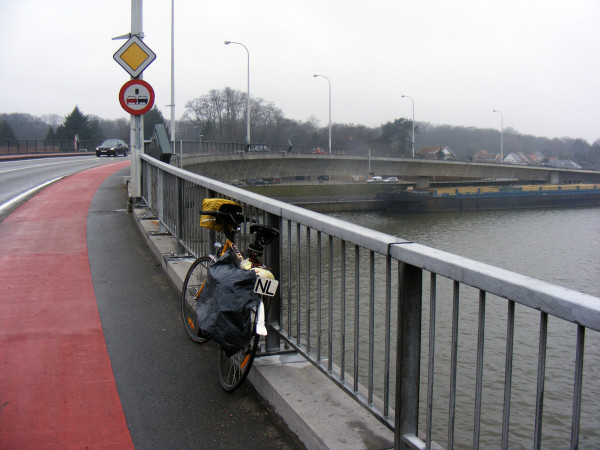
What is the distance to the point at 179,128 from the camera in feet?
293

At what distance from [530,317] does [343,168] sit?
4478cm

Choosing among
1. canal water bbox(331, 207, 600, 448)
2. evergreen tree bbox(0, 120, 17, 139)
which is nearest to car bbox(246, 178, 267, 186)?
canal water bbox(331, 207, 600, 448)

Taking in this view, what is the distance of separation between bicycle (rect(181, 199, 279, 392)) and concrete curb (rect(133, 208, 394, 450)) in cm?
16

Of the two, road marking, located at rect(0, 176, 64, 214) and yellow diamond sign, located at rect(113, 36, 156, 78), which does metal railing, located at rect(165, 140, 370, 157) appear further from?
yellow diamond sign, located at rect(113, 36, 156, 78)

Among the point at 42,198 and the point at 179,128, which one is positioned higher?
the point at 179,128

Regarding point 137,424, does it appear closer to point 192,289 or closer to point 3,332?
point 192,289

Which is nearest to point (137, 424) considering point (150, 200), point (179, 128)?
point (150, 200)

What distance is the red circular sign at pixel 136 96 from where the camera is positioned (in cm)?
1044

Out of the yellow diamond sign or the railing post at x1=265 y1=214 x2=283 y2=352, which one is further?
the yellow diamond sign

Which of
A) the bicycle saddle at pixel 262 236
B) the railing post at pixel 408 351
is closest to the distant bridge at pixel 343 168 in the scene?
the bicycle saddle at pixel 262 236

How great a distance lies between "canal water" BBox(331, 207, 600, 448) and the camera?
30.0 ft

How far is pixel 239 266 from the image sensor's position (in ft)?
11.5

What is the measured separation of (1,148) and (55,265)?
45.8 metres

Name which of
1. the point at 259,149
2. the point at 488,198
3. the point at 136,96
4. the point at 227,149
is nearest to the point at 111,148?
the point at 227,149
